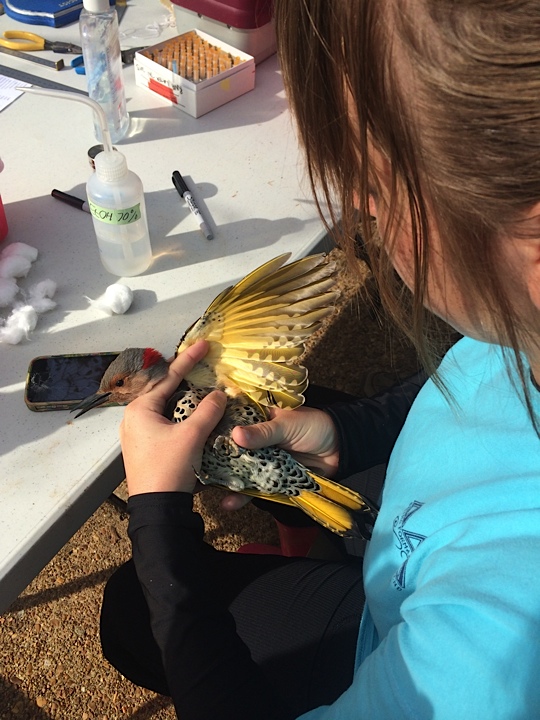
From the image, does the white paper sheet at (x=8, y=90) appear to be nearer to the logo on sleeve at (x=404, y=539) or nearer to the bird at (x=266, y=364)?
the bird at (x=266, y=364)

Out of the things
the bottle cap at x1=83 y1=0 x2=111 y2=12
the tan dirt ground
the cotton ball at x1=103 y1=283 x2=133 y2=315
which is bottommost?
the tan dirt ground

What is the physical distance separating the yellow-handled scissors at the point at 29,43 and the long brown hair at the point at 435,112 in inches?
54.4

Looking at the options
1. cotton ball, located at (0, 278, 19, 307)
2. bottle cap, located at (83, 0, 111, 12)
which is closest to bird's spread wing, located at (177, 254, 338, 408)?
cotton ball, located at (0, 278, 19, 307)

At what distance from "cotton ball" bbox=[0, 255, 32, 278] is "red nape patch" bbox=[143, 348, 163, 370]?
37 centimetres

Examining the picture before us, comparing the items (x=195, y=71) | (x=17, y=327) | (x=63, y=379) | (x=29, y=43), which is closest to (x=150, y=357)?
(x=63, y=379)

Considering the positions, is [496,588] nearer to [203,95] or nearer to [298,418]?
[298,418]

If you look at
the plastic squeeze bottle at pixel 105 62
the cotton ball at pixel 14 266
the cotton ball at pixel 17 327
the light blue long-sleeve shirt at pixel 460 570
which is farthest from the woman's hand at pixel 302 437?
the plastic squeeze bottle at pixel 105 62

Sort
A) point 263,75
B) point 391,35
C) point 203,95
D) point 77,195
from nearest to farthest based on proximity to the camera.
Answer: point 391,35 → point 77,195 → point 203,95 → point 263,75

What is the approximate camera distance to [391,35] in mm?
510

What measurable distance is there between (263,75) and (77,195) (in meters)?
0.79

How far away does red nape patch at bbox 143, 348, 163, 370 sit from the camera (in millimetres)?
1019

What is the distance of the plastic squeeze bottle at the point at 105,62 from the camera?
4.72 ft

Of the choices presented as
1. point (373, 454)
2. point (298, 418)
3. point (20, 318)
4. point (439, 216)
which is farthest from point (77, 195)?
point (439, 216)

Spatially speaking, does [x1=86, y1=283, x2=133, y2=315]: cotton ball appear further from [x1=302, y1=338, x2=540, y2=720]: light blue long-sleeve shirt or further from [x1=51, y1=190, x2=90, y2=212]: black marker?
[x1=302, y1=338, x2=540, y2=720]: light blue long-sleeve shirt
